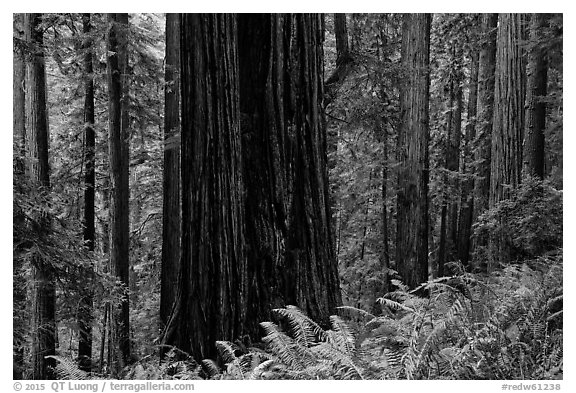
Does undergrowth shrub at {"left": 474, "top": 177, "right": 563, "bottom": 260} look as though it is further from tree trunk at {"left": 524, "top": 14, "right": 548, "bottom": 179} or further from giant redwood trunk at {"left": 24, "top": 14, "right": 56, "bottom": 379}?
giant redwood trunk at {"left": 24, "top": 14, "right": 56, "bottom": 379}

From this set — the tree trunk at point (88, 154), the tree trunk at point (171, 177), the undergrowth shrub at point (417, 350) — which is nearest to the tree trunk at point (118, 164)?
the tree trunk at point (88, 154)

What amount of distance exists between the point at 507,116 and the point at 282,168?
665 centimetres

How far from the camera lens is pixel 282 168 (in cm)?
489

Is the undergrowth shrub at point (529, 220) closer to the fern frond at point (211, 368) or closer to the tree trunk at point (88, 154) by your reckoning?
the fern frond at point (211, 368)

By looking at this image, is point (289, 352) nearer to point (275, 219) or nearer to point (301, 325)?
point (301, 325)

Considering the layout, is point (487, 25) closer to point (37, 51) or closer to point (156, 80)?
point (156, 80)

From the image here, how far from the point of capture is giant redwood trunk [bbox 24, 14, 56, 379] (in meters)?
8.73

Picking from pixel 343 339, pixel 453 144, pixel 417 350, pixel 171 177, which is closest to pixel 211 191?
pixel 343 339

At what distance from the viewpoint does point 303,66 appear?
5008mm

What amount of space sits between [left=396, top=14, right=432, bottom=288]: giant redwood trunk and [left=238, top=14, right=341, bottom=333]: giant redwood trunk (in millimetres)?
6659

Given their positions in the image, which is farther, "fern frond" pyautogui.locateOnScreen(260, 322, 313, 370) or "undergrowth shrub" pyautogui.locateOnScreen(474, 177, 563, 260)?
"undergrowth shrub" pyautogui.locateOnScreen(474, 177, 563, 260)

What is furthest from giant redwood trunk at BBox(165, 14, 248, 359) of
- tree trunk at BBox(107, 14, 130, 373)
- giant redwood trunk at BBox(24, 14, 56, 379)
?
tree trunk at BBox(107, 14, 130, 373)

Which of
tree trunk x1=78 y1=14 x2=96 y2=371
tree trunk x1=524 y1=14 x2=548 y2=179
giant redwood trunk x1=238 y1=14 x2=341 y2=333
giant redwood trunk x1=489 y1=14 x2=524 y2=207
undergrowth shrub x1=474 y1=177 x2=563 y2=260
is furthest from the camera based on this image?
tree trunk x1=78 y1=14 x2=96 y2=371
